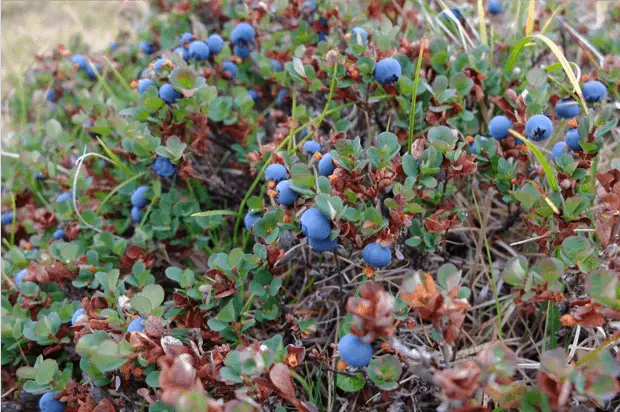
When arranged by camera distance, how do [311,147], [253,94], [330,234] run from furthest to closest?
[253,94] → [311,147] → [330,234]

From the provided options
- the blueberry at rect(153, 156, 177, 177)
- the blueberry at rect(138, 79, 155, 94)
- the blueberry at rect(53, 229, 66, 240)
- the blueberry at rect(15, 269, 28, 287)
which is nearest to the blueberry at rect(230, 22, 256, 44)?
the blueberry at rect(138, 79, 155, 94)

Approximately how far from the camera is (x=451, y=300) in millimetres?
1075

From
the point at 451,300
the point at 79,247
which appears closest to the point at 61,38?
the point at 79,247

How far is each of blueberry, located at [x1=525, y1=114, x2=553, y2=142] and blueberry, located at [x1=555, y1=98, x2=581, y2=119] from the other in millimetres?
337

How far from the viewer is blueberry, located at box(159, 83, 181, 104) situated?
5.72 ft

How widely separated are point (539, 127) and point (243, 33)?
1.23 meters

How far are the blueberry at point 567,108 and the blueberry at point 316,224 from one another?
3.38 feet

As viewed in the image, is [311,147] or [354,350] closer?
[354,350]

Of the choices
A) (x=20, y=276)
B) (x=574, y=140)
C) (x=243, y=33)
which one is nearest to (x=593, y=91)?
(x=574, y=140)

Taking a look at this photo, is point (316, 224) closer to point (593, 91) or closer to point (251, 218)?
point (251, 218)

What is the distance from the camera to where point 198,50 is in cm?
203

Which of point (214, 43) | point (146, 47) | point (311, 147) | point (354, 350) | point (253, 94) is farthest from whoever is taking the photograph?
point (146, 47)

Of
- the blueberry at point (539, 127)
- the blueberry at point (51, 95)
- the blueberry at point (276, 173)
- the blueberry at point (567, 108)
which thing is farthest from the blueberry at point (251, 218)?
the blueberry at point (51, 95)

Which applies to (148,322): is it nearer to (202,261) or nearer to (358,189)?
(358,189)
